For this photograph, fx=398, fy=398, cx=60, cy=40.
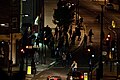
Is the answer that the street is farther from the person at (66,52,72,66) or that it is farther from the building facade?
the building facade

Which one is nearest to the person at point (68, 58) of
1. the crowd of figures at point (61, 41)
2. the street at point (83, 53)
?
the crowd of figures at point (61, 41)

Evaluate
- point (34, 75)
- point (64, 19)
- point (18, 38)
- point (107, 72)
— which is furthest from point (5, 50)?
point (64, 19)

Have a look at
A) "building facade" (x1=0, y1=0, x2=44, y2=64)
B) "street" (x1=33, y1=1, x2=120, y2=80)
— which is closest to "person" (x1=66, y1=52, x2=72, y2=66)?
"street" (x1=33, y1=1, x2=120, y2=80)

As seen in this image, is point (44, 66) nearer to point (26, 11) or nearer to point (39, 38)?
point (39, 38)

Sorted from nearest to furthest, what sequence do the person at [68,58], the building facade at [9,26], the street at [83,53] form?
the street at [83,53], the building facade at [9,26], the person at [68,58]

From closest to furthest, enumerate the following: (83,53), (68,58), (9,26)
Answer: (9,26) < (68,58) < (83,53)

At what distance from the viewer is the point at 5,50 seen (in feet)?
154

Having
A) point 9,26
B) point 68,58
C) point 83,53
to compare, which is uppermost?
point 9,26

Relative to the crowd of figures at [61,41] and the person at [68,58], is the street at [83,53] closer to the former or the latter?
the person at [68,58]

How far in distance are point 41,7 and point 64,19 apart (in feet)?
36.2

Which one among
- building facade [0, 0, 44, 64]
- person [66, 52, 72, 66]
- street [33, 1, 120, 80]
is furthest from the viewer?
person [66, 52, 72, 66]

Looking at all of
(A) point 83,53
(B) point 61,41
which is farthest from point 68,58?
(B) point 61,41

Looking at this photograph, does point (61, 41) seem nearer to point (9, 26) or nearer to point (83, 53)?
point (83, 53)

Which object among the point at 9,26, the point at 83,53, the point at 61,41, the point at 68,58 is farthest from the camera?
the point at 61,41
